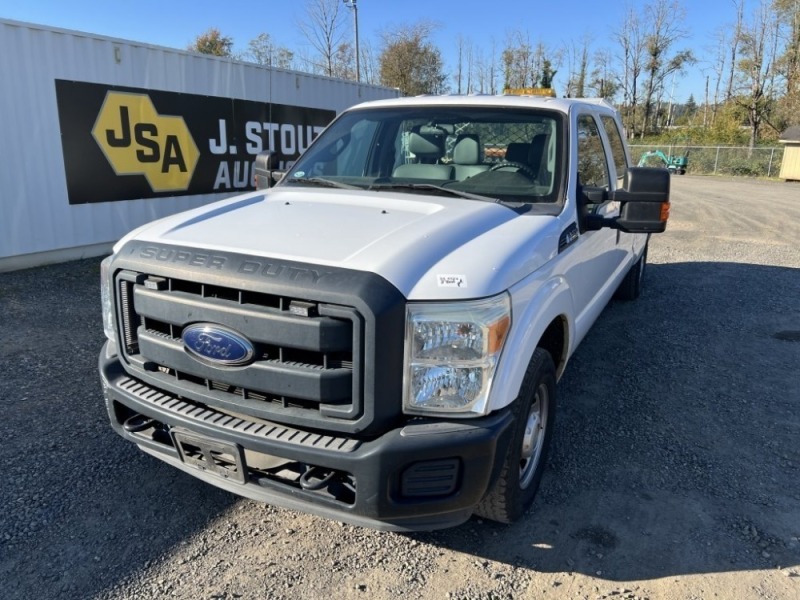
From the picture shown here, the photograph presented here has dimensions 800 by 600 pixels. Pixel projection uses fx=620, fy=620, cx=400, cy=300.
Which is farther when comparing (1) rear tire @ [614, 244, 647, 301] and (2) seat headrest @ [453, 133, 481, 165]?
(1) rear tire @ [614, 244, 647, 301]

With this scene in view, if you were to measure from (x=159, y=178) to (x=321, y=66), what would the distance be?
2400cm

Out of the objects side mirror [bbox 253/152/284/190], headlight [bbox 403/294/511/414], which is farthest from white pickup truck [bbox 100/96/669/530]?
side mirror [bbox 253/152/284/190]

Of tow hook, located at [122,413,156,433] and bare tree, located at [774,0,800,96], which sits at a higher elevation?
bare tree, located at [774,0,800,96]

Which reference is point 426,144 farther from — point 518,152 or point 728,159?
point 728,159

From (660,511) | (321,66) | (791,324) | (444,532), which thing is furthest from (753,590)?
(321,66)

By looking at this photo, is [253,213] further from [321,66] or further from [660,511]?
[321,66]

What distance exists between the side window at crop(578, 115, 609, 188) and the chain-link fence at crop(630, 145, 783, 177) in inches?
1221

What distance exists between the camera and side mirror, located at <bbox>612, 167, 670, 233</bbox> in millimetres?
3111

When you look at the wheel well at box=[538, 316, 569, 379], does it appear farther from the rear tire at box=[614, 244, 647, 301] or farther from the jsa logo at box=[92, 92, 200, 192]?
the jsa logo at box=[92, 92, 200, 192]

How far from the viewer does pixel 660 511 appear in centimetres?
310

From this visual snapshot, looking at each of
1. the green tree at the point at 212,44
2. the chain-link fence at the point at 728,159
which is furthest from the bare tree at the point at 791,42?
the green tree at the point at 212,44

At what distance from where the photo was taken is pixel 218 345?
242 centimetres

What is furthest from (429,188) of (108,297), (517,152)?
(108,297)

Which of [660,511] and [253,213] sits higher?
[253,213]
